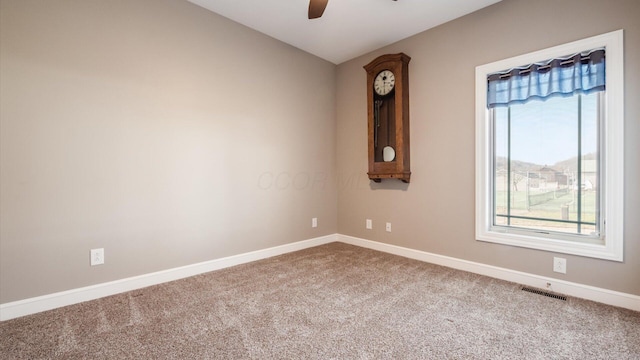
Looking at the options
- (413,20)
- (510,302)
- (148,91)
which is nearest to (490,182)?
(510,302)

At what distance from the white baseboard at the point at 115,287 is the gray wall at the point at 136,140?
0.16 ft

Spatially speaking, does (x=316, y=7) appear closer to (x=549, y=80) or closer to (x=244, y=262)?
(x=549, y=80)

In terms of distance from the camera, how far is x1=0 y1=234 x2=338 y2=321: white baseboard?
1.92 meters

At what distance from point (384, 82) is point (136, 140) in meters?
2.59

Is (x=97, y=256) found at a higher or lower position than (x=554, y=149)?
lower

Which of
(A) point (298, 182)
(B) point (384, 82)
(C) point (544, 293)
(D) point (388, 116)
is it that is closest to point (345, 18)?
(B) point (384, 82)

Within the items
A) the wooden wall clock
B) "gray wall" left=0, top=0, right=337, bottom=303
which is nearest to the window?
the wooden wall clock

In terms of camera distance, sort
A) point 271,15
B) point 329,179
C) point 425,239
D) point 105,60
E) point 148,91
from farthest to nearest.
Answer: point 329,179 < point 425,239 < point 271,15 < point 148,91 < point 105,60

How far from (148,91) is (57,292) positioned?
1648 mm

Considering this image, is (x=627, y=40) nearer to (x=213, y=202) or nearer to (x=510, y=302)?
(x=510, y=302)

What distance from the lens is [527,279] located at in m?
2.45

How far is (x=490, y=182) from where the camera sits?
2.76 meters

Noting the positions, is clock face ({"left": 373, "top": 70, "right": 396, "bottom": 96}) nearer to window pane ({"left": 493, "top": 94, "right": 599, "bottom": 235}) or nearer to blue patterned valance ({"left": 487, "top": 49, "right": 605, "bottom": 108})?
blue patterned valance ({"left": 487, "top": 49, "right": 605, "bottom": 108})

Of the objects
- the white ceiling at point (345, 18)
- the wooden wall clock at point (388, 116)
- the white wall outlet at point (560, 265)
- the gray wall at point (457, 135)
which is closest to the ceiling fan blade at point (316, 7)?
the white ceiling at point (345, 18)
